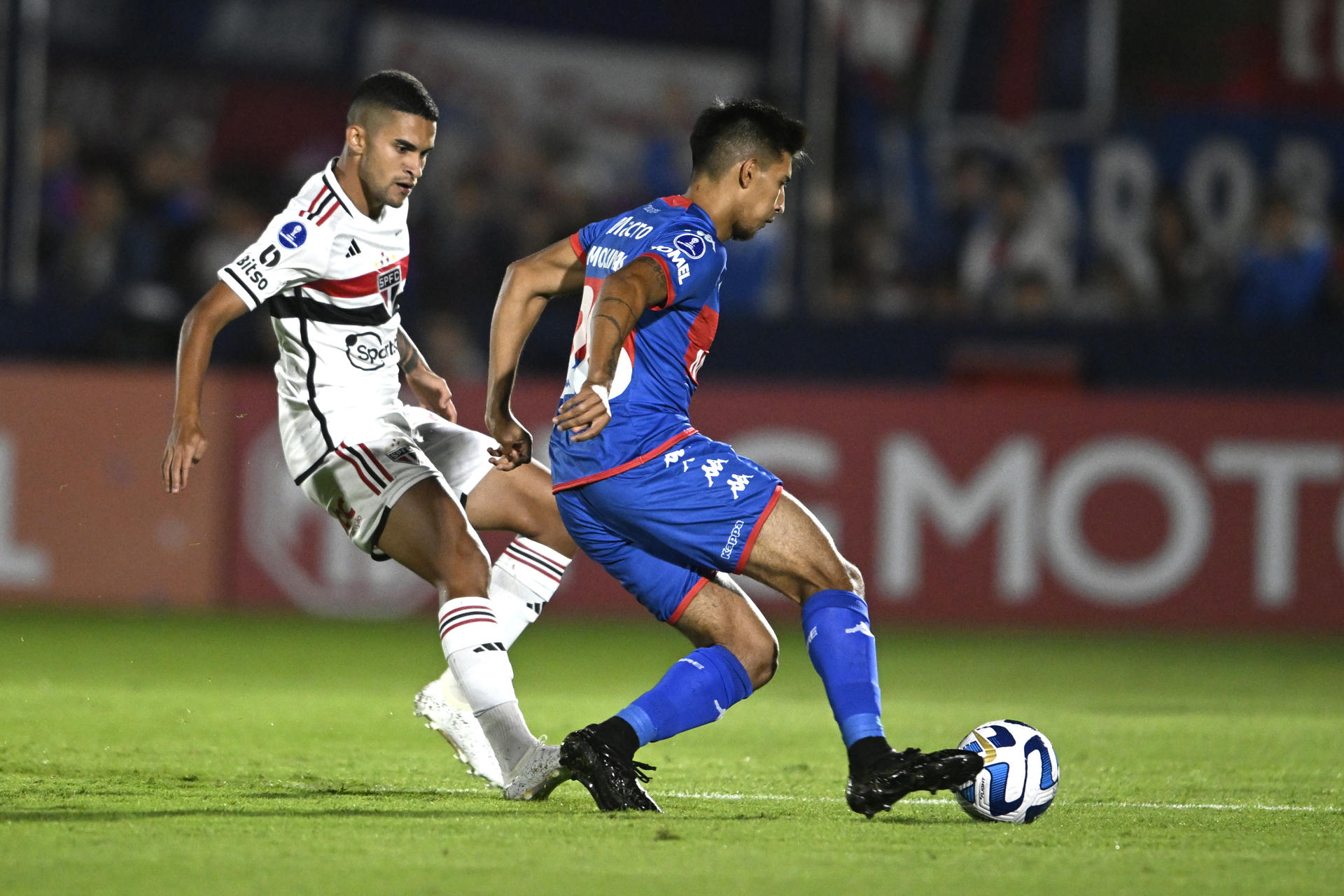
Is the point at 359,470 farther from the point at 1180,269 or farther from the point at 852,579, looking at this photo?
the point at 1180,269

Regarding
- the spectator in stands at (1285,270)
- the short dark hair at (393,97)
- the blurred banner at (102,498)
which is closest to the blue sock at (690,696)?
the short dark hair at (393,97)

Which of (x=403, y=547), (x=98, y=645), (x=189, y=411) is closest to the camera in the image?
(x=189, y=411)

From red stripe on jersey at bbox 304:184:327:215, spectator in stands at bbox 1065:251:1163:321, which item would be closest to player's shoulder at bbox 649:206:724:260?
red stripe on jersey at bbox 304:184:327:215

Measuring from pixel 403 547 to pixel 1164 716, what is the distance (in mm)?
3644

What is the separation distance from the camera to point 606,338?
178 inches

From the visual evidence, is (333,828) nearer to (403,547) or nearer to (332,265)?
(403,547)

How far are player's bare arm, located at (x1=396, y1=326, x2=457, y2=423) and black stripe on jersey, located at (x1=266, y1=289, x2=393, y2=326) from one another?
326mm

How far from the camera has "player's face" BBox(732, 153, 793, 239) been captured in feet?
16.3

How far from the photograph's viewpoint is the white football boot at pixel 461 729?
17.8ft

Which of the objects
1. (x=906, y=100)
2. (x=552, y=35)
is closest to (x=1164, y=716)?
(x=906, y=100)

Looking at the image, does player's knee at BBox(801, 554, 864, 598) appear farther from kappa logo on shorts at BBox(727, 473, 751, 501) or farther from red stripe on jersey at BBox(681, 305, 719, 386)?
red stripe on jersey at BBox(681, 305, 719, 386)

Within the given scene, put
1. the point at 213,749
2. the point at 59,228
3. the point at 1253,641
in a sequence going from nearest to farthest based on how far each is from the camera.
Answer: the point at 213,749 < the point at 1253,641 < the point at 59,228

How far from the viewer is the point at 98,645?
9891mm

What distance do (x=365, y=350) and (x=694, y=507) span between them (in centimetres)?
153
